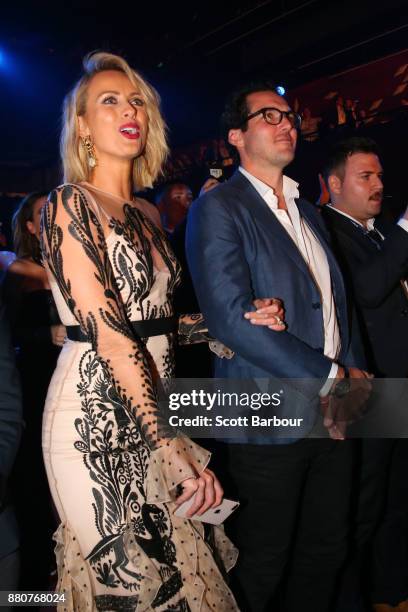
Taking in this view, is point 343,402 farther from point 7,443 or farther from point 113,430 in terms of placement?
point 7,443

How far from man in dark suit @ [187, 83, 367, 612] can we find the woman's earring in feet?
1.34

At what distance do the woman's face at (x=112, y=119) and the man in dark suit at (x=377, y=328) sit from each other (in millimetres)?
1129

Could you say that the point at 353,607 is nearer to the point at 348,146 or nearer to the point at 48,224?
the point at 48,224

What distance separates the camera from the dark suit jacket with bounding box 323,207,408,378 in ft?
7.99

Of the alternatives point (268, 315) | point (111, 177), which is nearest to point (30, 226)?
point (111, 177)

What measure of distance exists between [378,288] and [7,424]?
64.6 inches

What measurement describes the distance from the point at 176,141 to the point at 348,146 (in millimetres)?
5787

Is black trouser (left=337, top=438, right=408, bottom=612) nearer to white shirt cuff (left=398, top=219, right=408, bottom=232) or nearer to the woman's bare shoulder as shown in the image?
white shirt cuff (left=398, top=219, right=408, bottom=232)

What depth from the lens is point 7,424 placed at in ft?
4.56

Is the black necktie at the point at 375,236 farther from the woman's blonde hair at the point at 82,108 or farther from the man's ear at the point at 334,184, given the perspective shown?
the woman's blonde hair at the point at 82,108

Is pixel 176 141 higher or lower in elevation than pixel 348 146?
higher

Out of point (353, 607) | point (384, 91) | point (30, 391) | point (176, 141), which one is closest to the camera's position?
point (353, 607)

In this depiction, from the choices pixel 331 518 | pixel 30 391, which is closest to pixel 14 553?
pixel 331 518

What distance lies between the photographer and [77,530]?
55.2 inches
